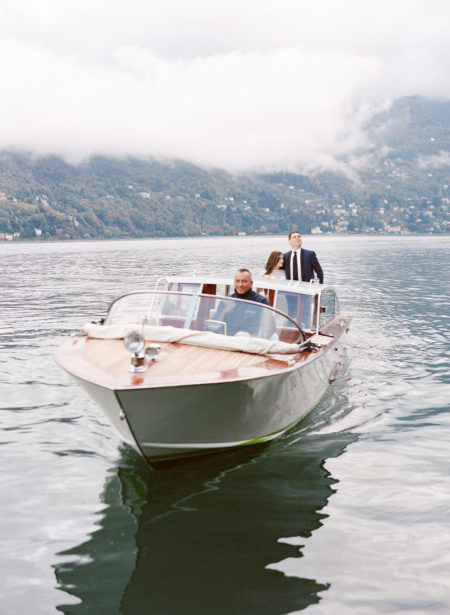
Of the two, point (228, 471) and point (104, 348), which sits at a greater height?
point (104, 348)

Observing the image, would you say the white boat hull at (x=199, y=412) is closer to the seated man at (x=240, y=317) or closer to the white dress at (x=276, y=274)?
the seated man at (x=240, y=317)

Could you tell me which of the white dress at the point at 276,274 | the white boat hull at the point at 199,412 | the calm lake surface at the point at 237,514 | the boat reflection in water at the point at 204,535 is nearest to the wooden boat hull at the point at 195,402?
the white boat hull at the point at 199,412

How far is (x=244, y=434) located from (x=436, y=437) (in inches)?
118

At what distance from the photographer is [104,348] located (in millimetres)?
7469

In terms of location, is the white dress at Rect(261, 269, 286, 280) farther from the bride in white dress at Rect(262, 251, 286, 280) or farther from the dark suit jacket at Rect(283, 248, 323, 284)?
the dark suit jacket at Rect(283, 248, 323, 284)

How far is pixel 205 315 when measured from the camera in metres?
7.70

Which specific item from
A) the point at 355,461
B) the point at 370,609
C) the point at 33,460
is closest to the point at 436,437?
the point at 355,461

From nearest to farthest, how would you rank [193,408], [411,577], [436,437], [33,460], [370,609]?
[370,609]
[411,577]
[193,408]
[33,460]
[436,437]

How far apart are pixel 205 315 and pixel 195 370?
1431 millimetres

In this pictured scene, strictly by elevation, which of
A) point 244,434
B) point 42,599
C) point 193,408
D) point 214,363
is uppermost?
point 214,363

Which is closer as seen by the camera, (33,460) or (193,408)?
(193,408)

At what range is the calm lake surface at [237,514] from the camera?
4668 mm

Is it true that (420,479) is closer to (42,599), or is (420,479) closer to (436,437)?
(436,437)

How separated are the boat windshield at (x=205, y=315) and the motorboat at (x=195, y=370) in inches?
0.5
